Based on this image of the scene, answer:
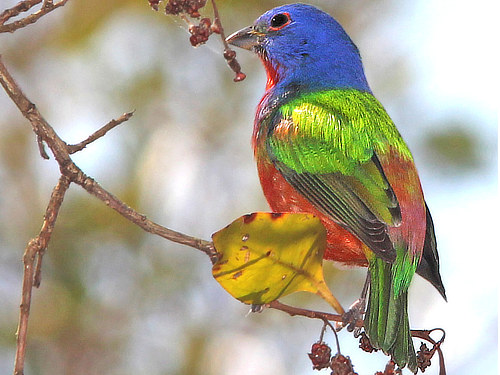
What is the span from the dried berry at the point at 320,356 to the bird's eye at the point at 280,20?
2.37 metres

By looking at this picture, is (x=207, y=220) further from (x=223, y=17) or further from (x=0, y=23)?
(x=0, y=23)

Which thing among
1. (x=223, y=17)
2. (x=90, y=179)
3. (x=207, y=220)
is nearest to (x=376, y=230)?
(x=90, y=179)

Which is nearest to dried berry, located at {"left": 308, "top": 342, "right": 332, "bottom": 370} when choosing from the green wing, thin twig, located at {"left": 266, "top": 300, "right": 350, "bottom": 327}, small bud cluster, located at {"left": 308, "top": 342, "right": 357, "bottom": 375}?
small bud cluster, located at {"left": 308, "top": 342, "right": 357, "bottom": 375}

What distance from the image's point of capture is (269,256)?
9.74 ft

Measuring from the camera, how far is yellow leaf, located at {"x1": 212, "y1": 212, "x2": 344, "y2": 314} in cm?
286

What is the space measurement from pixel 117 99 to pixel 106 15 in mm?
792

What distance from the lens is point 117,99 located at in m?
6.72

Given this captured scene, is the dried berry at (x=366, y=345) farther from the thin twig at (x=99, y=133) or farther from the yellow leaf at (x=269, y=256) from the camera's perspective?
the thin twig at (x=99, y=133)

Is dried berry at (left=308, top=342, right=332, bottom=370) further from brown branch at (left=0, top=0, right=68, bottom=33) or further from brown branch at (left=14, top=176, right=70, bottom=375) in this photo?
brown branch at (left=0, top=0, right=68, bottom=33)

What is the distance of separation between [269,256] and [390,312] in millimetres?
696

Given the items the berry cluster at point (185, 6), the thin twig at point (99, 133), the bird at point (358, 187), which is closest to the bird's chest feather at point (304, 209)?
the bird at point (358, 187)

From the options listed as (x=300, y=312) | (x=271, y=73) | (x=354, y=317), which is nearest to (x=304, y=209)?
(x=354, y=317)

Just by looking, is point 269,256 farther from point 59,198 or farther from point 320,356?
point 59,198

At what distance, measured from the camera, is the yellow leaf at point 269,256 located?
112 inches
